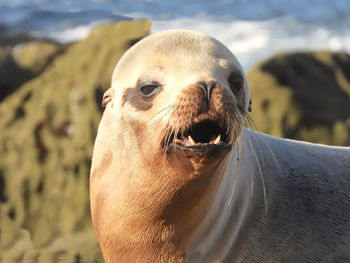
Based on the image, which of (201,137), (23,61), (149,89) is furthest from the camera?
(23,61)

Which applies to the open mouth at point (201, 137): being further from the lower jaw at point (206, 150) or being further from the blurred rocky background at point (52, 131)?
the blurred rocky background at point (52, 131)

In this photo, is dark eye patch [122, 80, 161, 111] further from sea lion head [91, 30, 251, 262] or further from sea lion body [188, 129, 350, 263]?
sea lion body [188, 129, 350, 263]

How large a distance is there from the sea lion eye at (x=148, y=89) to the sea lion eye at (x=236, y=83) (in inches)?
17.2

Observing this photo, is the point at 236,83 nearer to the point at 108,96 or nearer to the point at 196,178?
the point at 196,178

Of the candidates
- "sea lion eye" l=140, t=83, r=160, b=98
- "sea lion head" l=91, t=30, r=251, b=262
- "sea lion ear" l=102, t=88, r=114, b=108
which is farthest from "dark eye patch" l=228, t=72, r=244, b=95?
"sea lion ear" l=102, t=88, r=114, b=108

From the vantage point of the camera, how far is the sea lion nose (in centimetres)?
268

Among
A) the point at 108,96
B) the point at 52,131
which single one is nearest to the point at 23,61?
the point at 52,131

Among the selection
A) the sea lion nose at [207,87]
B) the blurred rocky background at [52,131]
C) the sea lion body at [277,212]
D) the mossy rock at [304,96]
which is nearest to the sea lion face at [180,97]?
the sea lion nose at [207,87]

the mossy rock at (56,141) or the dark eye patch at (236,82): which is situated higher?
the dark eye patch at (236,82)

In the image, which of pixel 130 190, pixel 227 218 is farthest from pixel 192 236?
pixel 130 190

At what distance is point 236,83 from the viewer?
3.11m

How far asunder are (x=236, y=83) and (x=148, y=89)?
0.53 meters

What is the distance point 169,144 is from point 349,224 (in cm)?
158

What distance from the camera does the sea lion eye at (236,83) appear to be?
3.08 metres
